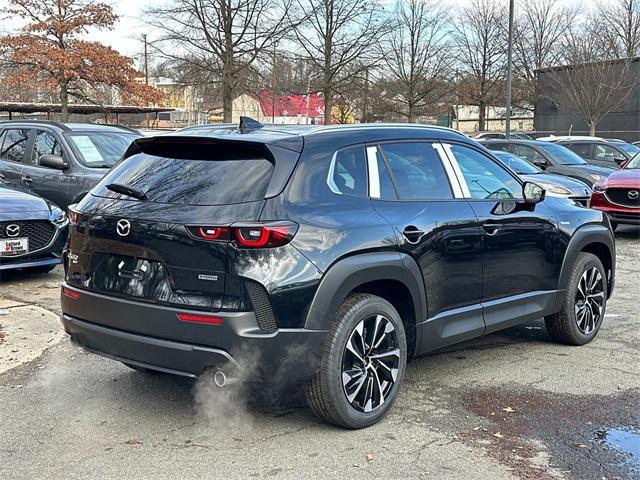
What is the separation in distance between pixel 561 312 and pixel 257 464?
3.03 meters

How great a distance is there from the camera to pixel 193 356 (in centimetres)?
374

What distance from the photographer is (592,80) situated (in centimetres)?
3441

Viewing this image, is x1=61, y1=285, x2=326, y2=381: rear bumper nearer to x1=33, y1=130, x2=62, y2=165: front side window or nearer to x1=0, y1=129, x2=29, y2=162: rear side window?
x1=33, y1=130, x2=62, y2=165: front side window

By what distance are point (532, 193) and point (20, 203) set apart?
5.51 meters

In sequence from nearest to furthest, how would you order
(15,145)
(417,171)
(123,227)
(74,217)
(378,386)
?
1. (123,227)
2. (378,386)
3. (74,217)
4. (417,171)
5. (15,145)

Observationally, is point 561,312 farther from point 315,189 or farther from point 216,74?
point 216,74

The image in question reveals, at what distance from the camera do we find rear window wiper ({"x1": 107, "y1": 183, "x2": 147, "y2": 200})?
13.5 feet

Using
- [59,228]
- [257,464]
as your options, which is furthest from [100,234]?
[59,228]

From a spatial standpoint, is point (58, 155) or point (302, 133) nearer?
point (302, 133)

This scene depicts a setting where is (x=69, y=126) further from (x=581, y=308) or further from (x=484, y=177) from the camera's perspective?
(x=581, y=308)

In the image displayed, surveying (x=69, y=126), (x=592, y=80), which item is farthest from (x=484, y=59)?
(x=69, y=126)

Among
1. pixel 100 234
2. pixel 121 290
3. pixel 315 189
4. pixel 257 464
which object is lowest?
pixel 257 464

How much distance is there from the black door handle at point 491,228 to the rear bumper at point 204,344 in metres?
1.61

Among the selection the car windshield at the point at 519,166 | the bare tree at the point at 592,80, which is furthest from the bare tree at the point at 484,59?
the car windshield at the point at 519,166
